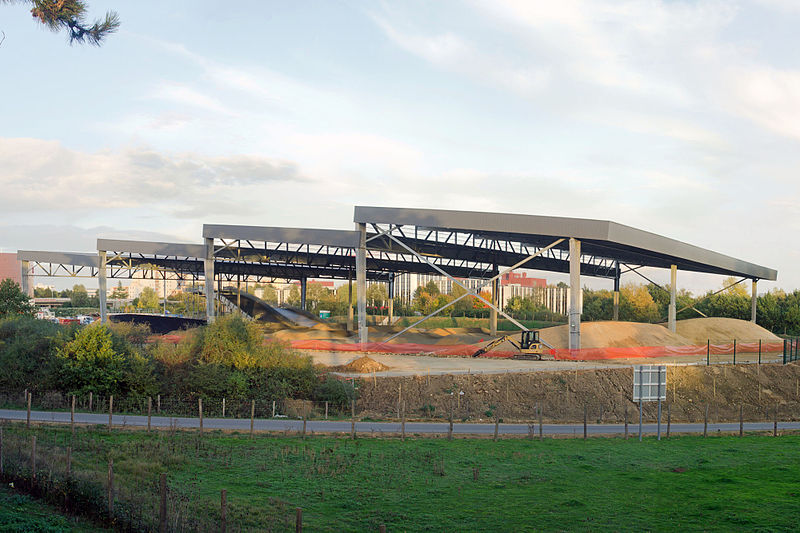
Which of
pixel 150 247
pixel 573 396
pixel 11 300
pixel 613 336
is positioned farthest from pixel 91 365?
pixel 613 336

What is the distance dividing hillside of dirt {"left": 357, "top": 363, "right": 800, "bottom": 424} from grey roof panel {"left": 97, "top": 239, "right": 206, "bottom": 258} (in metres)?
32.3

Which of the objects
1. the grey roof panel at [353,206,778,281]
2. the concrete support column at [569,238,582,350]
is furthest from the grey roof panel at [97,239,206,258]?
the concrete support column at [569,238,582,350]

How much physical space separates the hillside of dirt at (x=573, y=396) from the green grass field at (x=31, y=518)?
19.2m

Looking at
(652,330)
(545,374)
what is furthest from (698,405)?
(652,330)

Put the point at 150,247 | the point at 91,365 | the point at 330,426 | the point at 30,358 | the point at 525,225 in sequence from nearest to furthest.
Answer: the point at 330,426 → the point at 91,365 → the point at 30,358 → the point at 525,225 → the point at 150,247

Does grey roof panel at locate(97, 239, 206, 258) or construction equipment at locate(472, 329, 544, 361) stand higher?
grey roof panel at locate(97, 239, 206, 258)

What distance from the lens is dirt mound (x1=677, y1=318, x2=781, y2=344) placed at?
64.1m

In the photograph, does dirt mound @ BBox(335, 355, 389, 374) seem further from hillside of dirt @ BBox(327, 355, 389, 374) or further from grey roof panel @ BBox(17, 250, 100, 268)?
grey roof panel @ BBox(17, 250, 100, 268)

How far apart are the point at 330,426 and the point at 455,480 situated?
9.88 meters

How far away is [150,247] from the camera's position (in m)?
61.8

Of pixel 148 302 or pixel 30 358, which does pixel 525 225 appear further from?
pixel 148 302

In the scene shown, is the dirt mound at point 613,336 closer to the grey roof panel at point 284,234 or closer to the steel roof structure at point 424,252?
the steel roof structure at point 424,252

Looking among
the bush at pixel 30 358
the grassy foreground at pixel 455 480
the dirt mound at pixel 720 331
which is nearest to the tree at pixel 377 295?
the dirt mound at pixel 720 331

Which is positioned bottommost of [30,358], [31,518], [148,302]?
[31,518]
